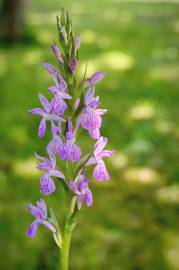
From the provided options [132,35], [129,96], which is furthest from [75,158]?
[132,35]

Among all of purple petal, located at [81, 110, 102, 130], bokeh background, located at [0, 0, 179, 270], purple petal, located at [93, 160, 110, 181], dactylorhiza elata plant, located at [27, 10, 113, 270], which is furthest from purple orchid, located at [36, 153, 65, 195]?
bokeh background, located at [0, 0, 179, 270]

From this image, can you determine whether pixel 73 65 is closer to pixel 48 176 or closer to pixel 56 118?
pixel 56 118

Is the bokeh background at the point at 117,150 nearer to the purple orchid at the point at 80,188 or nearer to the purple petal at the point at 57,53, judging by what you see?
the purple orchid at the point at 80,188

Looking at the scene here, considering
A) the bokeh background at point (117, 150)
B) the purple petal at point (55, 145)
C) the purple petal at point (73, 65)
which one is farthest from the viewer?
the bokeh background at point (117, 150)

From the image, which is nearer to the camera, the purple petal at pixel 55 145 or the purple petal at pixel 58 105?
the purple petal at pixel 58 105

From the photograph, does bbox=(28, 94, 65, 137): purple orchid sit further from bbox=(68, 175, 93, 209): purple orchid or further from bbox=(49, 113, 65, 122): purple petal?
bbox=(68, 175, 93, 209): purple orchid

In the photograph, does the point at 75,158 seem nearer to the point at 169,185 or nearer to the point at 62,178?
the point at 62,178

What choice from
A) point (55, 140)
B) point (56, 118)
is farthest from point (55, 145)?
point (56, 118)

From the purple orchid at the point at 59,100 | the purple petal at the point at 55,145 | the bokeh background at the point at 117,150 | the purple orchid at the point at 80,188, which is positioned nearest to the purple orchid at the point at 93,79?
the purple orchid at the point at 59,100

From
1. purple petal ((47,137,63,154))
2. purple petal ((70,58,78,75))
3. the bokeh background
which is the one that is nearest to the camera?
purple petal ((70,58,78,75))
